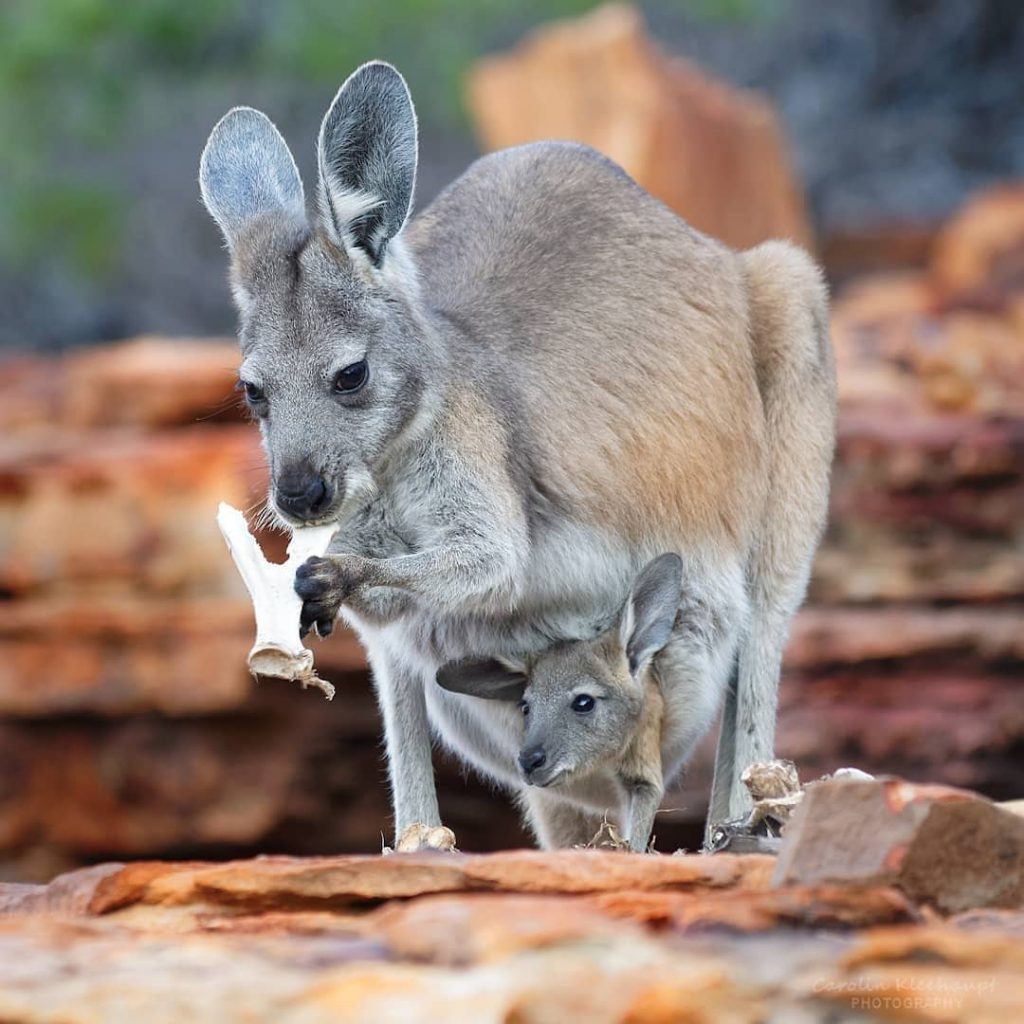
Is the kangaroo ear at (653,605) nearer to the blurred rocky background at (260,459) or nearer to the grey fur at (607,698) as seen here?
the grey fur at (607,698)

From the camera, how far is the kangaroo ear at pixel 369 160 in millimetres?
4938

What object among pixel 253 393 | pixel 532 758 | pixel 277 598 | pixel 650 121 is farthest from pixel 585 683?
pixel 650 121

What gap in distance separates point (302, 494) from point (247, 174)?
123cm

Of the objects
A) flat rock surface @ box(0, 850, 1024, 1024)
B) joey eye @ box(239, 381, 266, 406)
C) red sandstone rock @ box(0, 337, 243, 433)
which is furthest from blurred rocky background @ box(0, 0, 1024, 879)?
flat rock surface @ box(0, 850, 1024, 1024)

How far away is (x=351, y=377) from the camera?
483 centimetres

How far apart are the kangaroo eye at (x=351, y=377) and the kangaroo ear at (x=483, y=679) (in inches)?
35.1

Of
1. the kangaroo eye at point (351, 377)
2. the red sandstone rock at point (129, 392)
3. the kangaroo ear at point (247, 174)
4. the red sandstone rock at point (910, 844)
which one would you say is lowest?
the red sandstone rock at point (910, 844)

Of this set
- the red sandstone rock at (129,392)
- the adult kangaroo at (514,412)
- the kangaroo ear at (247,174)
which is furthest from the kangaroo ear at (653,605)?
the red sandstone rock at (129,392)

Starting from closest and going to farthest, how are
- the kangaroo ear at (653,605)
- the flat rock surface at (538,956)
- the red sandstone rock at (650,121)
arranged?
the flat rock surface at (538,956) < the kangaroo ear at (653,605) < the red sandstone rock at (650,121)

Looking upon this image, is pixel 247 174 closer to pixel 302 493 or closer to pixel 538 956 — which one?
pixel 302 493

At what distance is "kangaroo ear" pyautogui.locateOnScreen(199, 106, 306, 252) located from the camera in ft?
17.2

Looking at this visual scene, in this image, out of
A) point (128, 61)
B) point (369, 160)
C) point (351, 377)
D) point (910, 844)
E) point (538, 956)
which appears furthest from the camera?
point (128, 61)

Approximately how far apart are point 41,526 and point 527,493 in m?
6.26

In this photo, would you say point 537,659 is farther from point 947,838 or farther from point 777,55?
point 777,55
